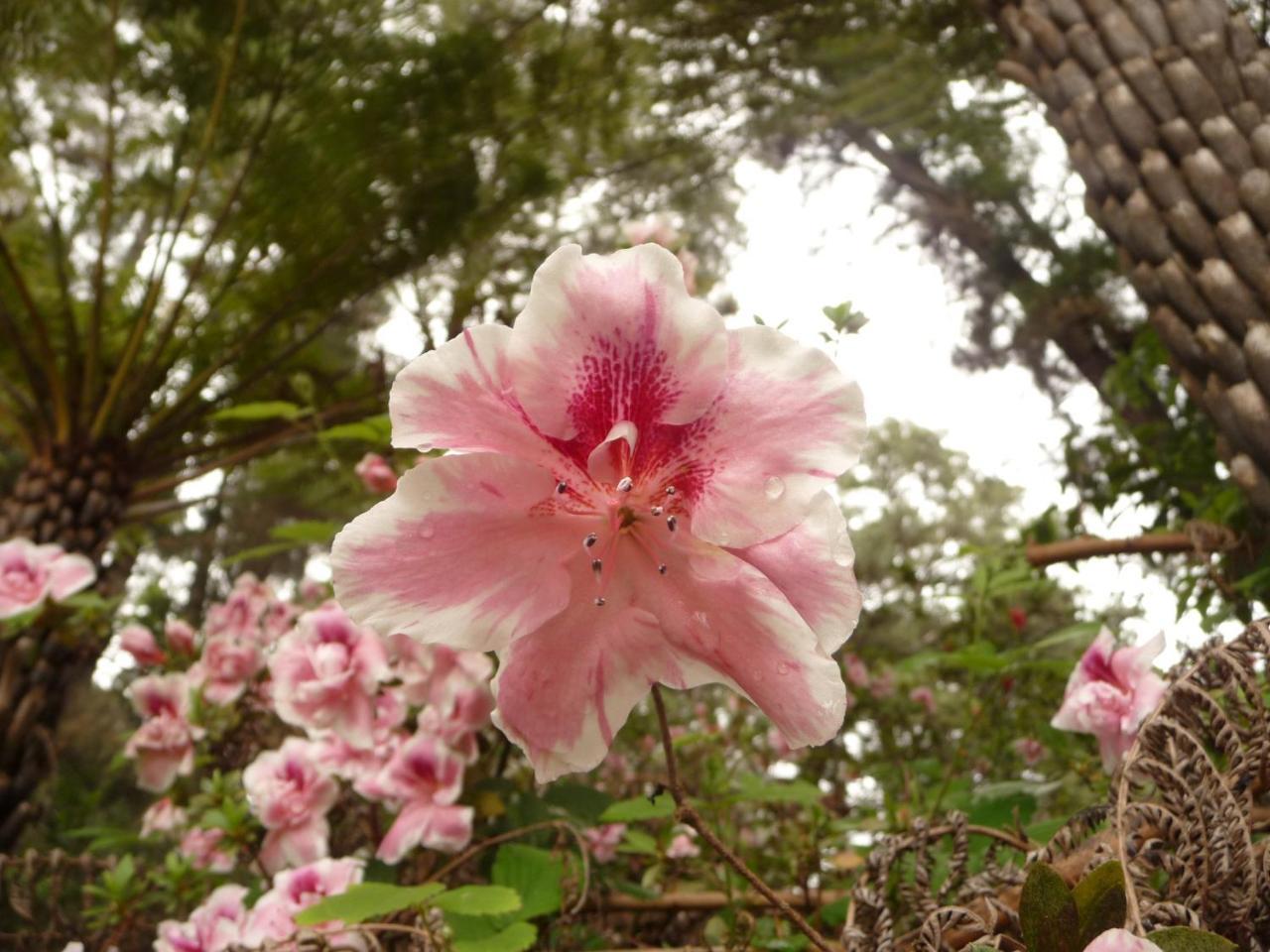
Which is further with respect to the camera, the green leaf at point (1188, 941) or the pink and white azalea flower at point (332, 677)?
the pink and white azalea flower at point (332, 677)

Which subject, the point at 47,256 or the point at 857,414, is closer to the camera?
the point at 857,414

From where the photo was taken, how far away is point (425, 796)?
977mm

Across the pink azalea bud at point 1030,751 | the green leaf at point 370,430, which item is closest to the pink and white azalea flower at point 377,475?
the green leaf at point 370,430

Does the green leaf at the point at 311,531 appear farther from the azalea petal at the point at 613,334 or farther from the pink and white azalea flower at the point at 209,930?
the azalea petal at the point at 613,334

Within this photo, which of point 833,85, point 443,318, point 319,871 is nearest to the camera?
point 319,871

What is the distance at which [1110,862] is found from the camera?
0.41m

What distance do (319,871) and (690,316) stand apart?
675 millimetres

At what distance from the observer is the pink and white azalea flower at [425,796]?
0.94 metres

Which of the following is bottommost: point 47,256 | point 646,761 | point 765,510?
point 646,761

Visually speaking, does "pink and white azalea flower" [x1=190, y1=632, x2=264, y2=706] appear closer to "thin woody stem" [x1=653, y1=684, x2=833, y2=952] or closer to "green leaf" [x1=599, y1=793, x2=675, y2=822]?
"green leaf" [x1=599, y1=793, x2=675, y2=822]

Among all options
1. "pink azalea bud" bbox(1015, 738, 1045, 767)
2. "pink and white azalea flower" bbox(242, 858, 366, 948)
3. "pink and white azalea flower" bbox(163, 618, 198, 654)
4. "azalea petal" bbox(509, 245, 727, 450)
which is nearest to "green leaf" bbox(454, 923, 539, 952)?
"pink and white azalea flower" bbox(242, 858, 366, 948)

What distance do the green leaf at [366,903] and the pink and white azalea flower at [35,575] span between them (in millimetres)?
794

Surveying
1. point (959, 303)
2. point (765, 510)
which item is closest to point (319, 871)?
point (765, 510)

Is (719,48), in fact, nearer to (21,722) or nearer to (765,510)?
(21,722)
